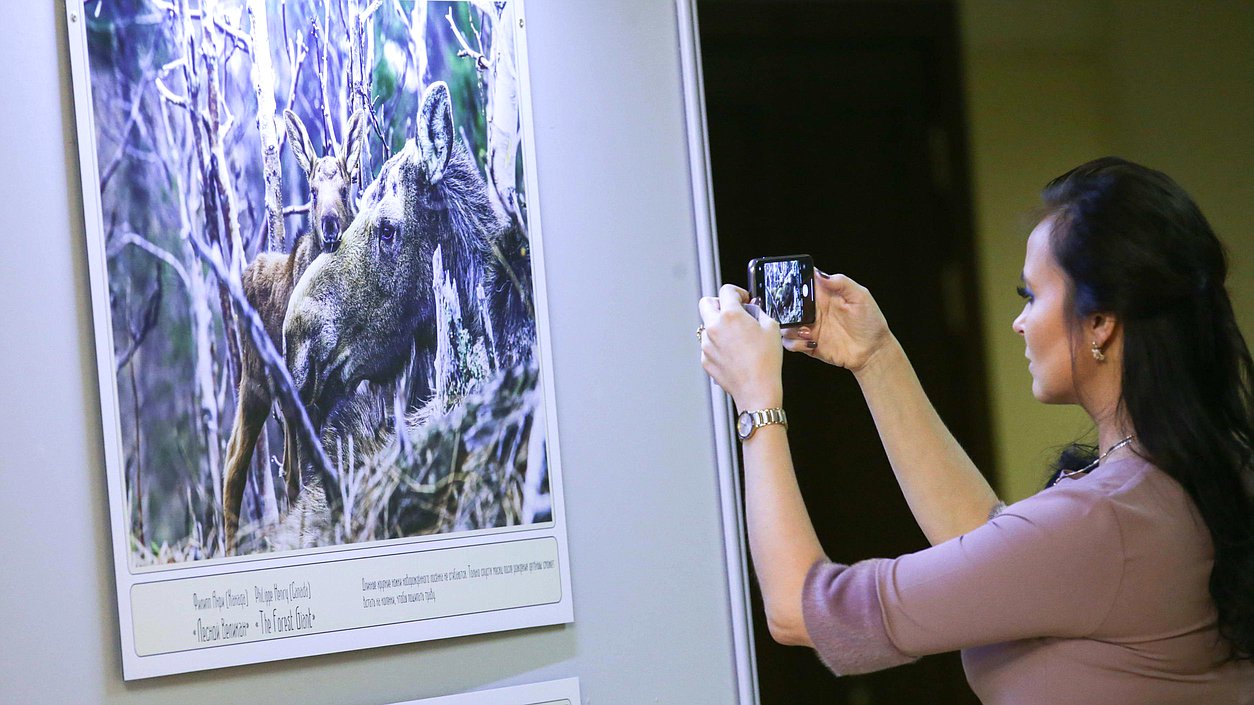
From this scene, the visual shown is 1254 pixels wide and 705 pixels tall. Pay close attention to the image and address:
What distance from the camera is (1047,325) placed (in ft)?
3.94

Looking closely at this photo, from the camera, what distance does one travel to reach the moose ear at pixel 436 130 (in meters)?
1.84

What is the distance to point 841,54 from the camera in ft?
6.73

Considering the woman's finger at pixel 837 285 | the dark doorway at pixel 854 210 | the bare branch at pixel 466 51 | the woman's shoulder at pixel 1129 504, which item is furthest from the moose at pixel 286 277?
the woman's shoulder at pixel 1129 504

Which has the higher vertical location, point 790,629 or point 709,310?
point 709,310

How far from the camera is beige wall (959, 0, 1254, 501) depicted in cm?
207

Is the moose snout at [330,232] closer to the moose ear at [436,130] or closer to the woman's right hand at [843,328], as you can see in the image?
the moose ear at [436,130]

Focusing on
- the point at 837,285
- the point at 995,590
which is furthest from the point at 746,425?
the point at 837,285

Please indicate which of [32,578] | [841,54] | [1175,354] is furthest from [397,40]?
[1175,354]

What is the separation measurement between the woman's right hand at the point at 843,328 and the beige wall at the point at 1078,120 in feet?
1.95

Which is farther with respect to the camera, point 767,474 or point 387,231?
point 387,231

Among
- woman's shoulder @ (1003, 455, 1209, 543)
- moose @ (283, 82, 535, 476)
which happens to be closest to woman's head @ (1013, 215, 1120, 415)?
woman's shoulder @ (1003, 455, 1209, 543)

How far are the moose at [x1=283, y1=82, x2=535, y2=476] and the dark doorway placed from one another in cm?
41

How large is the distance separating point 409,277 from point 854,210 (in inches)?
32.0

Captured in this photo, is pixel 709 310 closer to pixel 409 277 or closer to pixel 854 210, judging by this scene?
pixel 409 277
